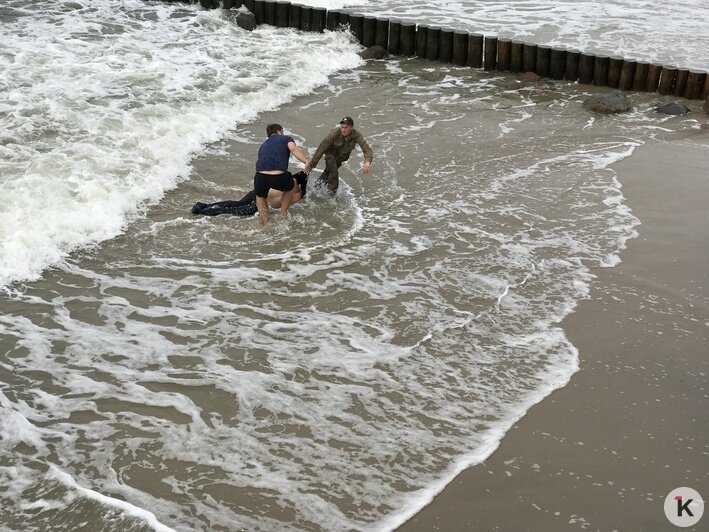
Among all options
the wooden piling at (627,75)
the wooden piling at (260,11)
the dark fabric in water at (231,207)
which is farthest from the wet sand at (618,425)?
the wooden piling at (260,11)

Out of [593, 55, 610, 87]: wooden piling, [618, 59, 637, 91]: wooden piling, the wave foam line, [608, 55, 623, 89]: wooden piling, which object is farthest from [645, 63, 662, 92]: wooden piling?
the wave foam line

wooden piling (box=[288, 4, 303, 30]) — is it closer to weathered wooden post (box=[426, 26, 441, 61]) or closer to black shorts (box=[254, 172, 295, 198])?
weathered wooden post (box=[426, 26, 441, 61])

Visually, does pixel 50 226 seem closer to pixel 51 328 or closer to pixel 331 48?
pixel 51 328

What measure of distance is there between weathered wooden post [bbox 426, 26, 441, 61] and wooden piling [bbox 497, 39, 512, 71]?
149 centimetres

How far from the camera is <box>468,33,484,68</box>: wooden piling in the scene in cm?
1720

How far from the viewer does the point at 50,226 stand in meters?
8.94

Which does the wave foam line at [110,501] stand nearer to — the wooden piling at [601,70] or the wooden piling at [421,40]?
the wooden piling at [601,70]

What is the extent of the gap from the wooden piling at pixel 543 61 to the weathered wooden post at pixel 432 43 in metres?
2.36

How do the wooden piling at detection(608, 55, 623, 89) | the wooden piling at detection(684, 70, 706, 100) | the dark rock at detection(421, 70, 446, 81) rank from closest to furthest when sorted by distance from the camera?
the wooden piling at detection(684, 70, 706, 100) < the wooden piling at detection(608, 55, 623, 89) < the dark rock at detection(421, 70, 446, 81)

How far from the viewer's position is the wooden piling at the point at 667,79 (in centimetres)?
1525

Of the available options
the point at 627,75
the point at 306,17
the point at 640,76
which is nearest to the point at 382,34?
the point at 306,17

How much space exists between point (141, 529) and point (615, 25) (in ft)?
65.6

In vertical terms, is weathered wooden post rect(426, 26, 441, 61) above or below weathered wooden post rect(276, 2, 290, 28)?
below

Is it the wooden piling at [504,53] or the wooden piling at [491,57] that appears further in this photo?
the wooden piling at [491,57]
